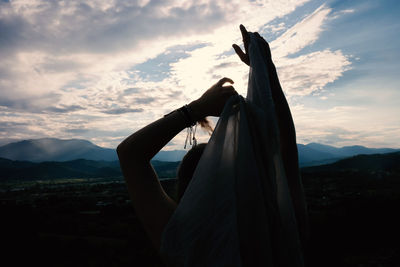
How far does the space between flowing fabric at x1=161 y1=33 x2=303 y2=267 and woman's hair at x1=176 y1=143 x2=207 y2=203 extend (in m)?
0.32

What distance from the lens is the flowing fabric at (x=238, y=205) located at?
65 centimetres

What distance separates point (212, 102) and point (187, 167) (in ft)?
1.12

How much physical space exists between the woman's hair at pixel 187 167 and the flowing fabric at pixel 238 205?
32cm

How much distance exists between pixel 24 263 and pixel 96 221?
9.69 metres

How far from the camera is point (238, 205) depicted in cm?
68

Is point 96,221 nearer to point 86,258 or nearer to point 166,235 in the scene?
point 86,258

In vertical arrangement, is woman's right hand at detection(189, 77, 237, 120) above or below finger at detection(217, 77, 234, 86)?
below

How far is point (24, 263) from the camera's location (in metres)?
12.1

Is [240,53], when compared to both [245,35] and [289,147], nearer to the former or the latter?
[245,35]

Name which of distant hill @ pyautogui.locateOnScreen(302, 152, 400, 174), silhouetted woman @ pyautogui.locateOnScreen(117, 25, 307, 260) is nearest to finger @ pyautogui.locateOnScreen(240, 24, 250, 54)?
silhouetted woman @ pyautogui.locateOnScreen(117, 25, 307, 260)

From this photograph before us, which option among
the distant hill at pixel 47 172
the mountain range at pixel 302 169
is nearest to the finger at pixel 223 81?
the mountain range at pixel 302 169

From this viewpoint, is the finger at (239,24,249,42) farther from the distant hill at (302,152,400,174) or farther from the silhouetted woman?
the distant hill at (302,152,400,174)

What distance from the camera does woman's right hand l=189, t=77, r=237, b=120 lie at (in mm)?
866

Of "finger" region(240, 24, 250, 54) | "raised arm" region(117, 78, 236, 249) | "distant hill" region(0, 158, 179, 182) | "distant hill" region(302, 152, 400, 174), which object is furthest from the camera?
"distant hill" region(0, 158, 179, 182)
